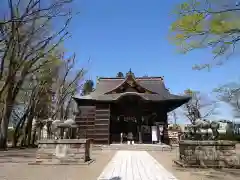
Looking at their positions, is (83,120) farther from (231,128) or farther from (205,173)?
(231,128)

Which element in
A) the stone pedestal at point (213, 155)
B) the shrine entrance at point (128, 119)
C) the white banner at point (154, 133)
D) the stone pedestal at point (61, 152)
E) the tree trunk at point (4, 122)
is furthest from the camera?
the shrine entrance at point (128, 119)

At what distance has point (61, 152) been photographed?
10219 mm

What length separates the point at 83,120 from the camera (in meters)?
23.8

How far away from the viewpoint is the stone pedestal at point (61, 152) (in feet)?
33.3

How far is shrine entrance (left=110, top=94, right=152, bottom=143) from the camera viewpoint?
24.3 meters

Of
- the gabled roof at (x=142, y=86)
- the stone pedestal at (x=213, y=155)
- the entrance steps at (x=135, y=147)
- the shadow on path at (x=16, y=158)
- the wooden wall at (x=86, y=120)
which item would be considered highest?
the gabled roof at (x=142, y=86)

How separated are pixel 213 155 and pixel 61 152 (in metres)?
6.18

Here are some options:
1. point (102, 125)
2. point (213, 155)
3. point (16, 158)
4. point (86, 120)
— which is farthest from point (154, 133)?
point (213, 155)

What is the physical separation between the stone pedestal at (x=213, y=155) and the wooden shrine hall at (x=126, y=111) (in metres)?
13.7

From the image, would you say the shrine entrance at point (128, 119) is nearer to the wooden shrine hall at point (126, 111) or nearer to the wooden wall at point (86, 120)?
the wooden shrine hall at point (126, 111)

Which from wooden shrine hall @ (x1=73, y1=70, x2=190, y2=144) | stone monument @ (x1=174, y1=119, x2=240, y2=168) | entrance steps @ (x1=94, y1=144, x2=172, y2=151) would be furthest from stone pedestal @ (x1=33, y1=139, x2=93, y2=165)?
wooden shrine hall @ (x1=73, y1=70, x2=190, y2=144)

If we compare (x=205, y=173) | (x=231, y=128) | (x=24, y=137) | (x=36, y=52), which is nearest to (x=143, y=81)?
(x=36, y=52)

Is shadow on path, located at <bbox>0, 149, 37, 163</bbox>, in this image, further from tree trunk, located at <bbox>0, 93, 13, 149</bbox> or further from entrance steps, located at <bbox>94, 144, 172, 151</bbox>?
entrance steps, located at <bbox>94, 144, 172, 151</bbox>

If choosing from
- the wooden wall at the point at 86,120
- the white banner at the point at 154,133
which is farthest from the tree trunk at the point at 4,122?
the white banner at the point at 154,133
